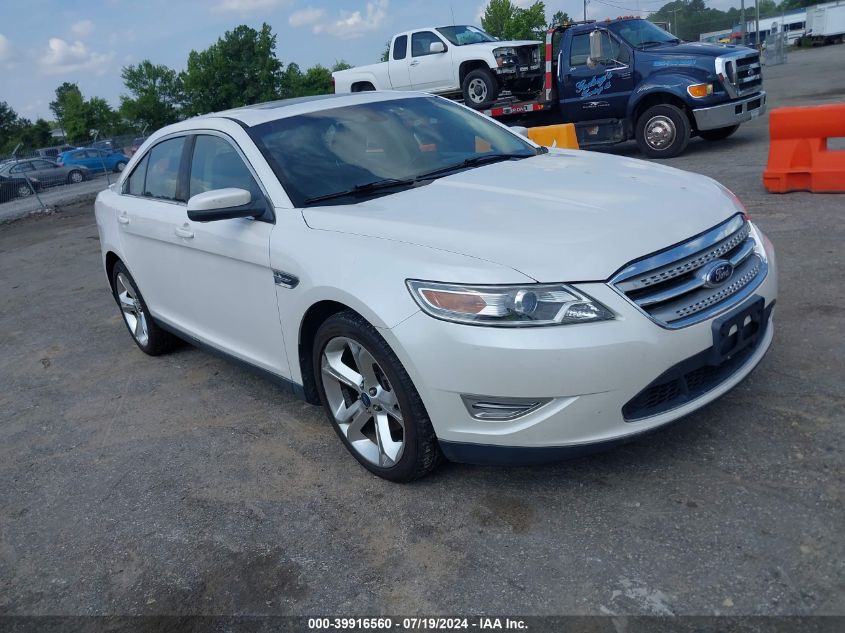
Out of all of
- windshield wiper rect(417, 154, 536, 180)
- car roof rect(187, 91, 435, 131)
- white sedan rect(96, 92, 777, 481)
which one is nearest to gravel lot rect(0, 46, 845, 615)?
white sedan rect(96, 92, 777, 481)

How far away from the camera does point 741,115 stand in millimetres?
11438

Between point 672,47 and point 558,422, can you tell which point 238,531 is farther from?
point 672,47

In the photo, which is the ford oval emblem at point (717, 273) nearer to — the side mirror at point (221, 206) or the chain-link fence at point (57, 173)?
the side mirror at point (221, 206)

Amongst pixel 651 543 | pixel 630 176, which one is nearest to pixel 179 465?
pixel 651 543

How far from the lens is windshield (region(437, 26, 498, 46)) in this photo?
14650mm

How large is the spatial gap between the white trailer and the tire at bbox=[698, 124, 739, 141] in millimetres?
47474

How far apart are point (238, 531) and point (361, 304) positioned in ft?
3.83

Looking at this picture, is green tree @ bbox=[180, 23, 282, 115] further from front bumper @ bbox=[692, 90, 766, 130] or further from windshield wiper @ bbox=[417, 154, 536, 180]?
windshield wiper @ bbox=[417, 154, 536, 180]

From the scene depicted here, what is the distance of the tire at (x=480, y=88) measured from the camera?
45.9 ft

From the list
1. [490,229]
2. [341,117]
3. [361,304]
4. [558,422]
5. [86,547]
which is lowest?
[86,547]

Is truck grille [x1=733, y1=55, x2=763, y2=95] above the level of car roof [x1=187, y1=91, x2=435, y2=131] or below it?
below

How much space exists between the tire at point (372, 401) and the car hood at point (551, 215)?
45 cm

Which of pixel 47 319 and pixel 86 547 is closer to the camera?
pixel 86 547

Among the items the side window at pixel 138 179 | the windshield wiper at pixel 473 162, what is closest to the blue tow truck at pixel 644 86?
the windshield wiper at pixel 473 162
